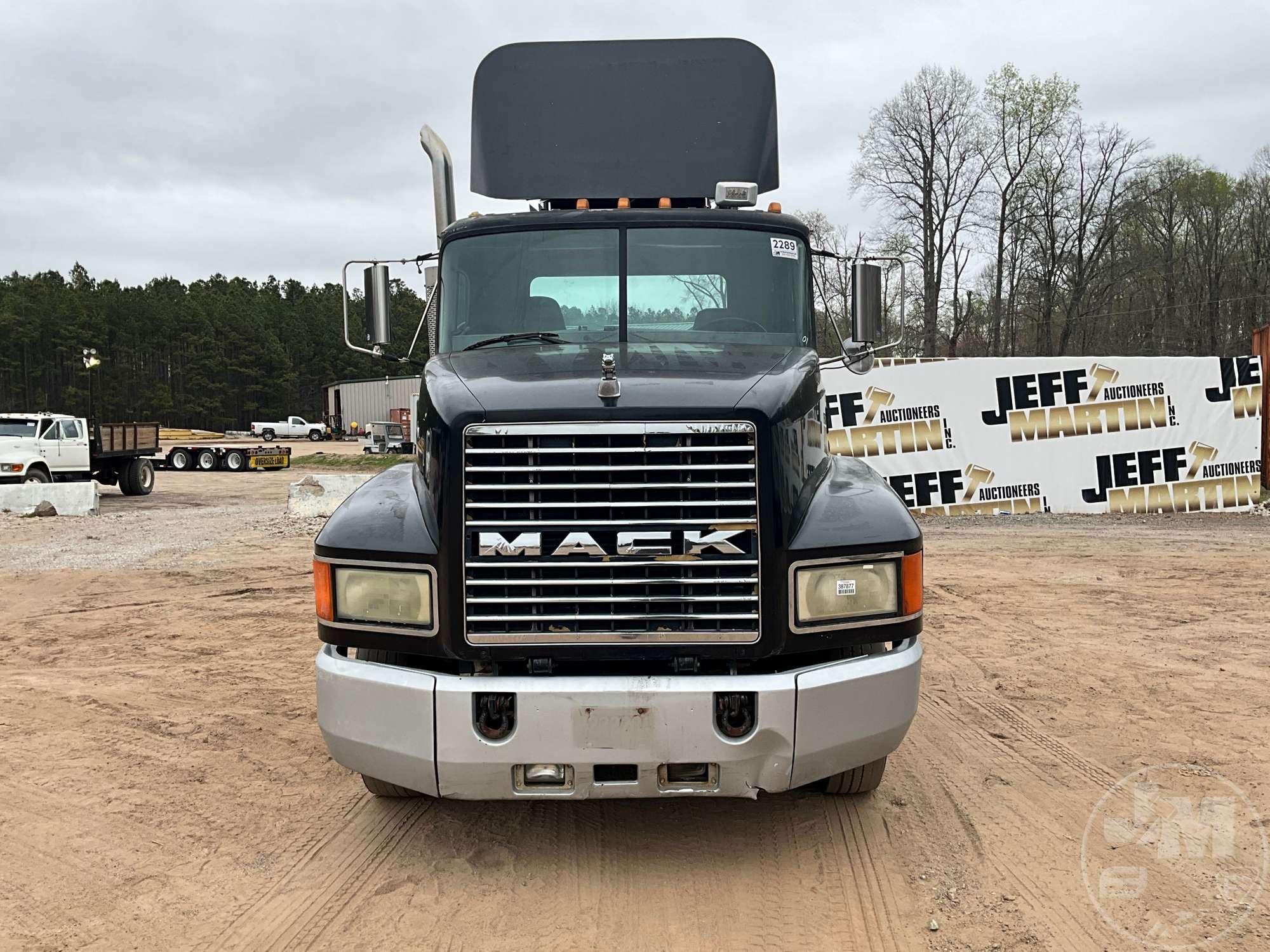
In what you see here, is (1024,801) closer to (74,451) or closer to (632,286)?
(632,286)

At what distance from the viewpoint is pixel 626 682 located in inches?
132

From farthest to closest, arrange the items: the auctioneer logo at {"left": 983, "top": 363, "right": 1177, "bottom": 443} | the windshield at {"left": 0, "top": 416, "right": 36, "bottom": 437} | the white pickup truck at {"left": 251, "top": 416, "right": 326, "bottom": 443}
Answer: the white pickup truck at {"left": 251, "top": 416, "right": 326, "bottom": 443} → the windshield at {"left": 0, "top": 416, "right": 36, "bottom": 437} → the auctioneer logo at {"left": 983, "top": 363, "right": 1177, "bottom": 443}

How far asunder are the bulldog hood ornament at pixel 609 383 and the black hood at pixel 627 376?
19mm

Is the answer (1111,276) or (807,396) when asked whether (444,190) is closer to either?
(807,396)

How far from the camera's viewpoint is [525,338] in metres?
4.64

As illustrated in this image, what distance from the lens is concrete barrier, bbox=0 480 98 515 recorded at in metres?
18.8

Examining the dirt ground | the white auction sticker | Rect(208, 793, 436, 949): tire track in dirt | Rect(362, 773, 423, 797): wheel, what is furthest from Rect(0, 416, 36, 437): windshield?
the white auction sticker

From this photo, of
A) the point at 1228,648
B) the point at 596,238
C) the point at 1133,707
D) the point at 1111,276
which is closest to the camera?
the point at 596,238

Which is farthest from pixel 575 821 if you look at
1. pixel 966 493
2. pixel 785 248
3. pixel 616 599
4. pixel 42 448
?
pixel 42 448

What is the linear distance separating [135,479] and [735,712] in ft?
82.5

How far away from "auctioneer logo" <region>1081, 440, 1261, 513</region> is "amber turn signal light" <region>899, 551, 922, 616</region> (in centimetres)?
1335

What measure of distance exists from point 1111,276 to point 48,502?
4146 centimetres

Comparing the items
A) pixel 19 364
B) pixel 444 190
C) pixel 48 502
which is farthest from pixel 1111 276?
pixel 19 364

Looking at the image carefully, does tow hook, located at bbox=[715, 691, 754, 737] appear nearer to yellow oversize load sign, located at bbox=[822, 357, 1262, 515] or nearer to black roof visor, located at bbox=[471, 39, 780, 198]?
black roof visor, located at bbox=[471, 39, 780, 198]
